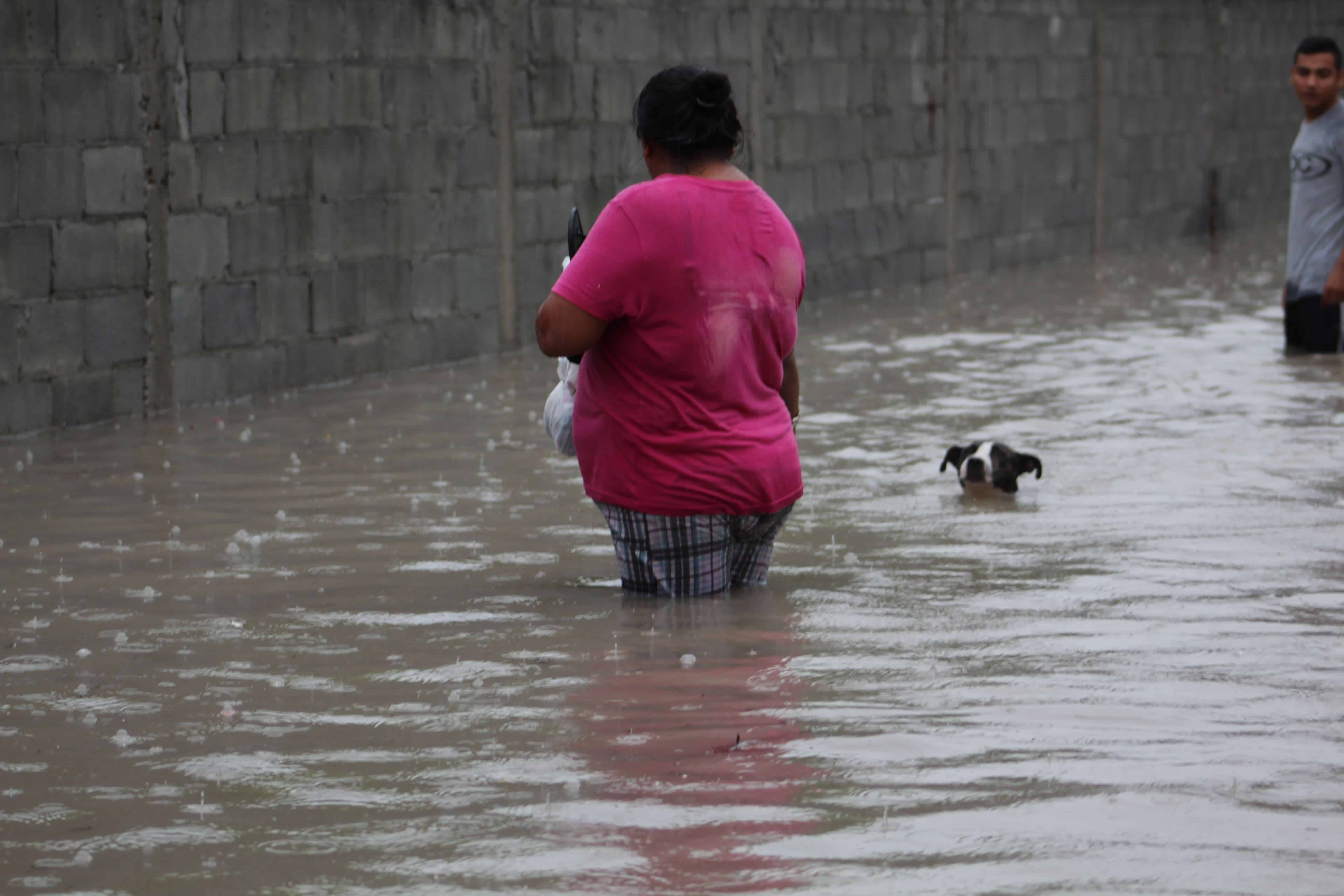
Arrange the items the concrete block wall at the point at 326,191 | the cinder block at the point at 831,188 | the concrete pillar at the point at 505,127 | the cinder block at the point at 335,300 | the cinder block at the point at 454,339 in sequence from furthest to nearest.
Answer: the cinder block at the point at 831,188 → the concrete pillar at the point at 505,127 → the cinder block at the point at 454,339 → the cinder block at the point at 335,300 → the concrete block wall at the point at 326,191

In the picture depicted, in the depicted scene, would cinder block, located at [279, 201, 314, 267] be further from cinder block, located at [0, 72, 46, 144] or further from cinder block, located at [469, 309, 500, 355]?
cinder block, located at [0, 72, 46, 144]

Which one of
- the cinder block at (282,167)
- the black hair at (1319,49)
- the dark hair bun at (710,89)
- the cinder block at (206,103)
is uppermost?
the black hair at (1319,49)

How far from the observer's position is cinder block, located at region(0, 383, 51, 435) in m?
8.77

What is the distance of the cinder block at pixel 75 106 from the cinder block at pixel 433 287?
8.19 feet

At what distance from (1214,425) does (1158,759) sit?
522cm

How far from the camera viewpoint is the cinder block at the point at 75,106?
8.91m

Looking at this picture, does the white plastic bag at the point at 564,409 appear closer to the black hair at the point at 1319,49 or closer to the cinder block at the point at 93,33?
the cinder block at the point at 93,33

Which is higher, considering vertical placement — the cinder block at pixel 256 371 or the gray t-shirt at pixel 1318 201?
the gray t-shirt at pixel 1318 201

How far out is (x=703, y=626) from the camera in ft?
17.0

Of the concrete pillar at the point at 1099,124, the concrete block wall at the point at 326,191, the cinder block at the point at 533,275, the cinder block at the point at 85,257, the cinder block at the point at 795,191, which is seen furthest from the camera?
the concrete pillar at the point at 1099,124

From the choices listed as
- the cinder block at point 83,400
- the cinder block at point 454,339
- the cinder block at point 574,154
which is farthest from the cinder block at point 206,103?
the cinder block at point 574,154

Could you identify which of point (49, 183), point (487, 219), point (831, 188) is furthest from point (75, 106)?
point (831, 188)

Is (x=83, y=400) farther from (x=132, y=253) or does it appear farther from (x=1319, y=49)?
(x=1319, y=49)

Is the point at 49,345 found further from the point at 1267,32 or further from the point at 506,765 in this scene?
the point at 1267,32
